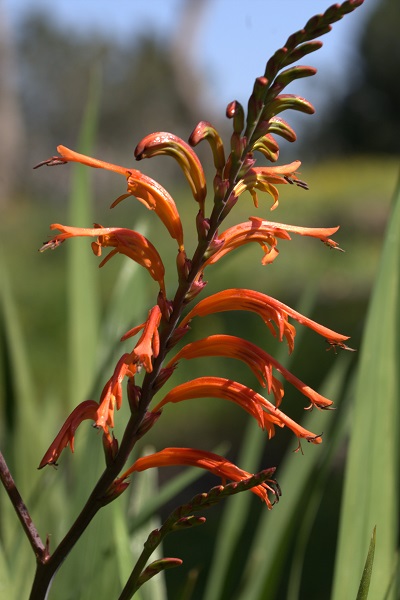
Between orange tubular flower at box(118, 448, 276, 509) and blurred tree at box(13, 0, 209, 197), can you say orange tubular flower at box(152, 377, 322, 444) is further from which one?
blurred tree at box(13, 0, 209, 197)

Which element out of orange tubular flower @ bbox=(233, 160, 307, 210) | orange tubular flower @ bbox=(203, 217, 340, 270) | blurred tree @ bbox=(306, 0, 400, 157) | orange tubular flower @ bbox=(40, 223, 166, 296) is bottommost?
blurred tree @ bbox=(306, 0, 400, 157)

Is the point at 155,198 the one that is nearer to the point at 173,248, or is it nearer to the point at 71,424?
the point at 71,424

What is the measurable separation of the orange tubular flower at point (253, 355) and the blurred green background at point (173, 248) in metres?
0.36

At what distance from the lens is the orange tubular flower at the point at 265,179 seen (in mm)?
589

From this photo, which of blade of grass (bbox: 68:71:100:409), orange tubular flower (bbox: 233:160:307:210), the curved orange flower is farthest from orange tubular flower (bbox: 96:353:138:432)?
blade of grass (bbox: 68:71:100:409)

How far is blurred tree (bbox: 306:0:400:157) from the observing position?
29.7 ft

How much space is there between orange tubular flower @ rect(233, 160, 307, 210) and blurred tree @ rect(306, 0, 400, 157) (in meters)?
8.39

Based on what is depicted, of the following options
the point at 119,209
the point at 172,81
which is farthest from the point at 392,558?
the point at 172,81

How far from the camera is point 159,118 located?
487 inches

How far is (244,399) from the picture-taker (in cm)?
62

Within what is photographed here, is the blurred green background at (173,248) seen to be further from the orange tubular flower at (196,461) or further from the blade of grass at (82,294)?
the orange tubular flower at (196,461)

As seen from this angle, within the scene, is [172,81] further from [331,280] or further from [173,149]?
[173,149]

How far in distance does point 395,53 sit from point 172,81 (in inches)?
135

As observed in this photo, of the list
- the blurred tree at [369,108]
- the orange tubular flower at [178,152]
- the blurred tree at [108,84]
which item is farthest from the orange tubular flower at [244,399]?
the blurred tree at [108,84]
